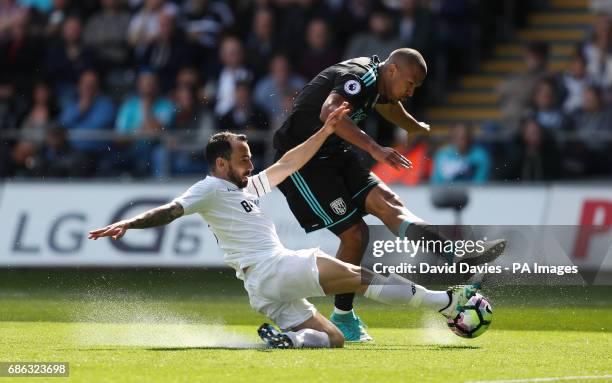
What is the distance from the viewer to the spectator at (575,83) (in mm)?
19500

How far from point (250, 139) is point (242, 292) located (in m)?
3.54

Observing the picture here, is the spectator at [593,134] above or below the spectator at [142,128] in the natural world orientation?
above

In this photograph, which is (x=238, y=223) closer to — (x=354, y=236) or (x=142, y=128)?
(x=354, y=236)

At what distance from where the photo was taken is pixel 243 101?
19797mm

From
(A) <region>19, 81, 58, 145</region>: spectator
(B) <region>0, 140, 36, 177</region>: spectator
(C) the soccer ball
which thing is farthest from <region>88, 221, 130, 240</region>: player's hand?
(A) <region>19, 81, 58, 145</region>: spectator

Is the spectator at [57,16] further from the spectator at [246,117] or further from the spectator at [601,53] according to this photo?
the spectator at [601,53]

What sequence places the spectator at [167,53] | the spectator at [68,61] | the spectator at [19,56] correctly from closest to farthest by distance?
the spectator at [167,53] → the spectator at [68,61] → the spectator at [19,56]

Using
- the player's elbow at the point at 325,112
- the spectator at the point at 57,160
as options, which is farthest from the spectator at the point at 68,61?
the player's elbow at the point at 325,112

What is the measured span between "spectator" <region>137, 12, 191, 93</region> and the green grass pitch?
15.6 ft

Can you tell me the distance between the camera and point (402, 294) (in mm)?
10617

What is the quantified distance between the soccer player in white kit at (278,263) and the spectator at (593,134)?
844cm

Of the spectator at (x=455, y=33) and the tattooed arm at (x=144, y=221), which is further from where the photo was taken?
the spectator at (x=455, y=33)

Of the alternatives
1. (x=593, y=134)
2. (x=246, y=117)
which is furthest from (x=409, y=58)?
(x=246, y=117)

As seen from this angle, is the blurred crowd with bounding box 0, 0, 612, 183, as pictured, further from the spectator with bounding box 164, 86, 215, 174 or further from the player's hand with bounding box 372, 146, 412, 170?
Answer: the player's hand with bounding box 372, 146, 412, 170
